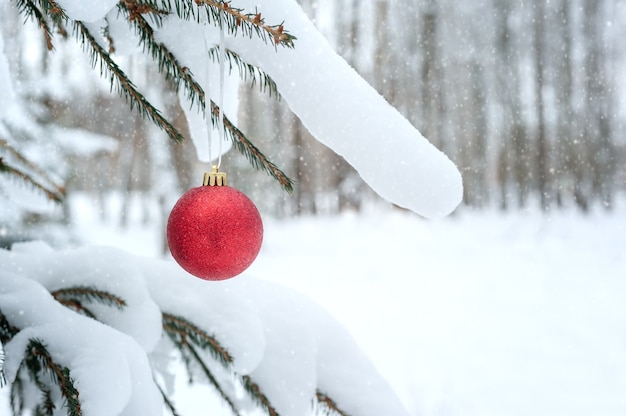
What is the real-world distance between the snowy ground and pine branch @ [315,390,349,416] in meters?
1.87

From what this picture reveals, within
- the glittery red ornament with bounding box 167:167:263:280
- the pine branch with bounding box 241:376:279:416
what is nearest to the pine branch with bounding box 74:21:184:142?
the glittery red ornament with bounding box 167:167:263:280

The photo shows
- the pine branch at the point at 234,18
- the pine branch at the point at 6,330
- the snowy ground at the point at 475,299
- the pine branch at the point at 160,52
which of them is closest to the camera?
the pine branch at the point at 234,18

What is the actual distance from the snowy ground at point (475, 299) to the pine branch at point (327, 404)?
187 centimetres

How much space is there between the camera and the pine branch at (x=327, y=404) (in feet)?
3.43

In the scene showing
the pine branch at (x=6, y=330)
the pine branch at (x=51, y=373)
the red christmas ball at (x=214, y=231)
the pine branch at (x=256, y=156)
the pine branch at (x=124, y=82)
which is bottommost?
the pine branch at (x=51, y=373)

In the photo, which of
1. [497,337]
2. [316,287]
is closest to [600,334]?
[497,337]

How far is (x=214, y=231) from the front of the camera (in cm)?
61

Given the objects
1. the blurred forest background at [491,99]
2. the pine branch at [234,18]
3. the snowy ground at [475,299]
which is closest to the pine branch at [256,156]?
the pine branch at [234,18]

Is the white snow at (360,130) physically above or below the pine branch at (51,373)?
above

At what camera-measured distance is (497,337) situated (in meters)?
4.49

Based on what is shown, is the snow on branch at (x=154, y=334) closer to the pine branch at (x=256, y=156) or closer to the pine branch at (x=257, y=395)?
the pine branch at (x=257, y=395)

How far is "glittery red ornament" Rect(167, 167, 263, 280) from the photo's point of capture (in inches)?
23.9

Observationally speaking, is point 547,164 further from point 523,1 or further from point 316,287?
point 316,287

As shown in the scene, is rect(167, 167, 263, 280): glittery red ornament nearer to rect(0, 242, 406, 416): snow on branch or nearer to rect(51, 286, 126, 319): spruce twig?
rect(0, 242, 406, 416): snow on branch
